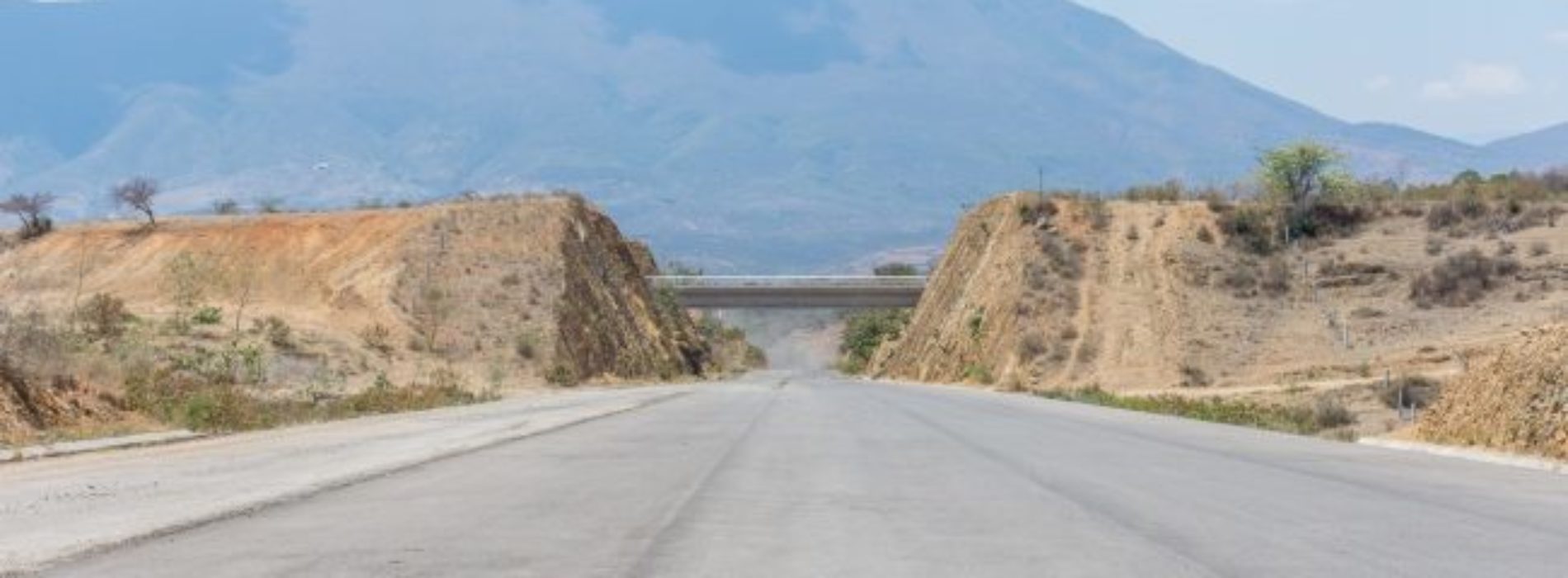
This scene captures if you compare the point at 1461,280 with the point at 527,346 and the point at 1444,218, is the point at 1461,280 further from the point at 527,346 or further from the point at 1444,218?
the point at 527,346

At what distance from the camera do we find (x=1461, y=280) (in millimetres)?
72500

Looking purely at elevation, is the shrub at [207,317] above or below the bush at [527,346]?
above

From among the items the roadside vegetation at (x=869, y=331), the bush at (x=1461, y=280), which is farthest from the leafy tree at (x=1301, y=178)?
the roadside vegetation at (x=869, y=331)

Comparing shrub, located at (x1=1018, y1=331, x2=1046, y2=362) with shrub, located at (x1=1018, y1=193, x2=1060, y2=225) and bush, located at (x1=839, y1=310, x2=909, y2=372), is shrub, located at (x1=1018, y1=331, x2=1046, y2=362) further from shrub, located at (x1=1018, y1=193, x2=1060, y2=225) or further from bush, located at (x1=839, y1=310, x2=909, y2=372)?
bush, located at (x1=839, y1=310, x2=909, y2=372)

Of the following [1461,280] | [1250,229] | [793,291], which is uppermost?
[1250,229]

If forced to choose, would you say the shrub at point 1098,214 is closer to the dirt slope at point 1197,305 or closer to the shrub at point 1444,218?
the dirt slope at point 1197,305

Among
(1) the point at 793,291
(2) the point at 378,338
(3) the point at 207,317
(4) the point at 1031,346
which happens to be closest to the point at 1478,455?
(3) the point at 207,317

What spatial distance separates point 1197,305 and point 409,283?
3357 cm

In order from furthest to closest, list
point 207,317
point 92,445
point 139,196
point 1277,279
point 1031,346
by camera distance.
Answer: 1. point 139,196
2. point 1031,346
3. point 1277,279
4. point 207,317
5. point 92,445

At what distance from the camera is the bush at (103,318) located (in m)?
54.0

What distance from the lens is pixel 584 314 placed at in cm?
8494

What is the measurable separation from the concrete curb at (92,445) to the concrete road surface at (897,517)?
562 cm

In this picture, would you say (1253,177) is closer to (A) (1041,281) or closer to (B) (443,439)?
(A) (1041,281)

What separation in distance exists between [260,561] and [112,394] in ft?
72.7
